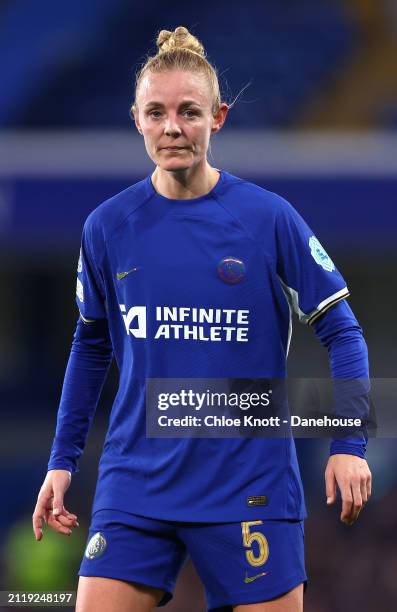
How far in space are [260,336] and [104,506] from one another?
0.51 m

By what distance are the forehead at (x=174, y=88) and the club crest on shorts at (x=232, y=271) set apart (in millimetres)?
356

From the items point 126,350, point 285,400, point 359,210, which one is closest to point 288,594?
point 285,400

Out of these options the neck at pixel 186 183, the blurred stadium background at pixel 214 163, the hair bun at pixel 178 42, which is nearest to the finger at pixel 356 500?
the neck at pixel 186 183

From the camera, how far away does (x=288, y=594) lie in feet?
8.83

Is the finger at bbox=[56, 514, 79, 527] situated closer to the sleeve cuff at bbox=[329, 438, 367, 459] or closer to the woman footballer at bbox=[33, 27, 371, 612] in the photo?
the woman footballer at bbox=[33, 27, 371, 612]

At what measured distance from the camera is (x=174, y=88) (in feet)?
9.00

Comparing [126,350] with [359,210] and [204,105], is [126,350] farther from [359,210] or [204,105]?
[359,210]

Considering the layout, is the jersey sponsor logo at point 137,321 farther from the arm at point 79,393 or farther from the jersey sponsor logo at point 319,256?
the jersey sponsor logo at point 319,256

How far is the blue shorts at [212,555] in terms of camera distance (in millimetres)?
2691

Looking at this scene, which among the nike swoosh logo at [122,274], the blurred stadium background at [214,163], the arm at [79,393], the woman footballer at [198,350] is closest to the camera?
the woman footballer at [198,350]

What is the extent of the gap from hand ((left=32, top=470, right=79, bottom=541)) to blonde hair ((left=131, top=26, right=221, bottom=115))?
869 millimetres

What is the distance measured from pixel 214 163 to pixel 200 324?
5.27 meters

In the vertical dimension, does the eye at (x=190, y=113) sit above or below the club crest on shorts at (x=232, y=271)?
above

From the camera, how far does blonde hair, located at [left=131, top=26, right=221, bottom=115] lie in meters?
2.77
